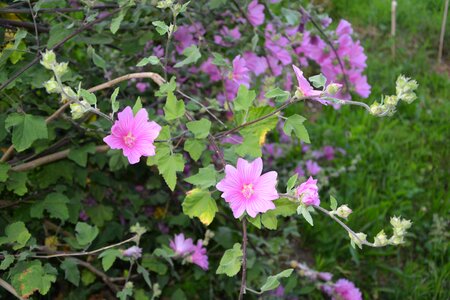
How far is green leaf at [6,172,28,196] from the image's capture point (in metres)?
1.47

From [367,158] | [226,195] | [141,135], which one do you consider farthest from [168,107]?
[367,158]

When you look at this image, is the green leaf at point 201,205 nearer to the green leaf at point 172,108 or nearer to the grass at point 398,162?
the green leaf at point 172,108

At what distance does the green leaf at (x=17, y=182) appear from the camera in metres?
1.47

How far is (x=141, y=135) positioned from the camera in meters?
1.05

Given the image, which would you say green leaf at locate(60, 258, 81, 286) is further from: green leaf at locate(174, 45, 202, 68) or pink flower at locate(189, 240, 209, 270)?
green leaf at locate(174, 45, 202, 68)

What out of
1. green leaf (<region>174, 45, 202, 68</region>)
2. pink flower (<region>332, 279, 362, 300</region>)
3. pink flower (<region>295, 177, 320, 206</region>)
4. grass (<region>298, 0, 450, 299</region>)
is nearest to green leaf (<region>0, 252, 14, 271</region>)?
green leaf (<region>174, 45, 202, 68</region>)

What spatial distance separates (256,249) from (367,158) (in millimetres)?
1067

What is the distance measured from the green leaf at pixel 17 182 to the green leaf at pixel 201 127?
1.90ft

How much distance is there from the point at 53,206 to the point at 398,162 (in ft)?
5.69

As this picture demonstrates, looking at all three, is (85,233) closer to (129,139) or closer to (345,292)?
(129,139)

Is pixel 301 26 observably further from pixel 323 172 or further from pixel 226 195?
pixel 226 195

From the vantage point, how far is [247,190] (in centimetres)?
103

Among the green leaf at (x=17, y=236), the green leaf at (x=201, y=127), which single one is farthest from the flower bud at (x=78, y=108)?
the green leaf at (x=17, y=236)

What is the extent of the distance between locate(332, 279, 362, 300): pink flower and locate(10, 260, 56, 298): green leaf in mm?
1052
